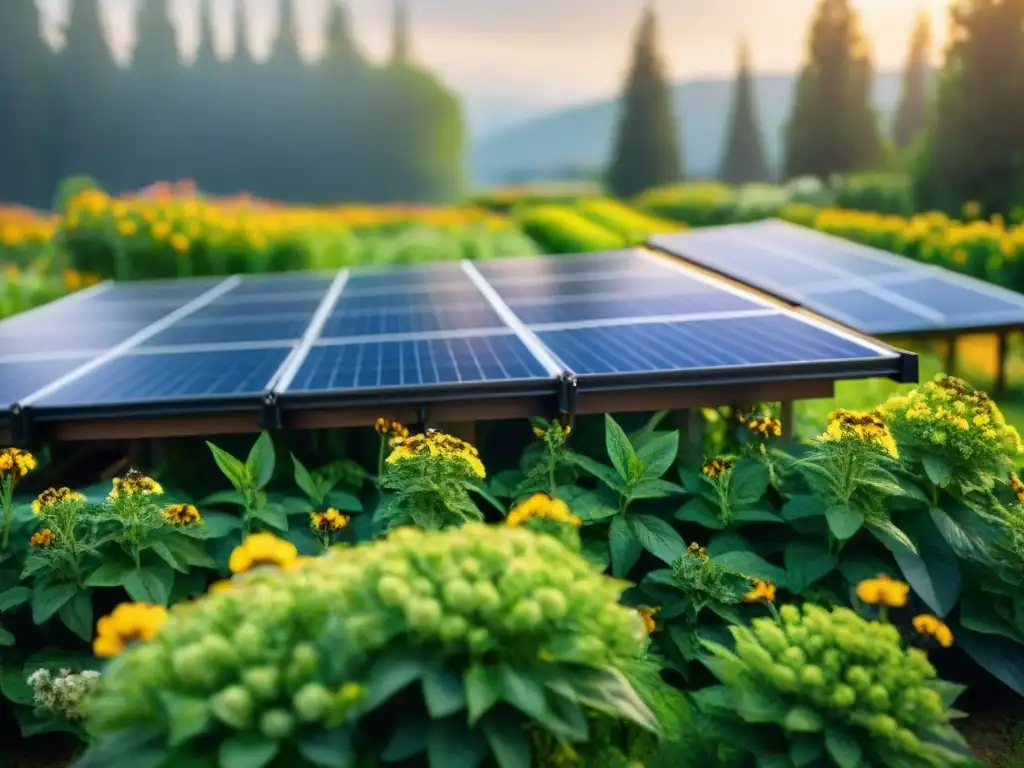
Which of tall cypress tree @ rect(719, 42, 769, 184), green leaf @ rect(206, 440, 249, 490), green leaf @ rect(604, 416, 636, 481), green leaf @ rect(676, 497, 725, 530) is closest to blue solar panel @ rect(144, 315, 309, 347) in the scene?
green leaf @ rect(206, 440, 249, 490)

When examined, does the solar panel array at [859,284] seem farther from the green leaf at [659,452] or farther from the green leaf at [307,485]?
the green leaf at [307,485]

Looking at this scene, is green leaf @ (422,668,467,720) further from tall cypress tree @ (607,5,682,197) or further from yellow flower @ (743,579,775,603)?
tall cypress tree @ (607,5,682,197)

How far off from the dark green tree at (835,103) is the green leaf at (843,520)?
114ft

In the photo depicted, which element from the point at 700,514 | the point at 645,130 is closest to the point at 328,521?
the point at 700,514

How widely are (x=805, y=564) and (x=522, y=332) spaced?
2.32m

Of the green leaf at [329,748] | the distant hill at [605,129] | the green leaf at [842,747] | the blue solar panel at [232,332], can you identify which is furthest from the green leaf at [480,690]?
the distant hill at [605,129]

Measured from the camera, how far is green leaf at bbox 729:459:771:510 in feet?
14.6

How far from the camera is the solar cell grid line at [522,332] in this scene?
4539 mm

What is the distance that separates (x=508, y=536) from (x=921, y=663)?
5.10 ft

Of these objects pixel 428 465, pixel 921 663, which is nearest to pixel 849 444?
pixel 921 663

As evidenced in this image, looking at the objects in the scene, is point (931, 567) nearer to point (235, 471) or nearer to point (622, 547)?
point (622, 547)

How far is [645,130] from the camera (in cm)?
4066

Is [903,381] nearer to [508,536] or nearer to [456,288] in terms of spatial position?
[508,536]

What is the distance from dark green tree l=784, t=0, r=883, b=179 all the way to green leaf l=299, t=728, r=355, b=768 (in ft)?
122
